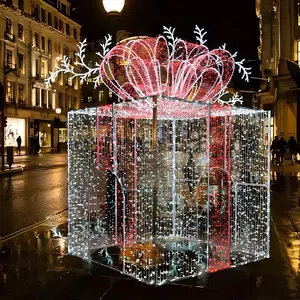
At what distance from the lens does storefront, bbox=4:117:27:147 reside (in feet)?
139

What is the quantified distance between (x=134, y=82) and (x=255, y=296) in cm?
500

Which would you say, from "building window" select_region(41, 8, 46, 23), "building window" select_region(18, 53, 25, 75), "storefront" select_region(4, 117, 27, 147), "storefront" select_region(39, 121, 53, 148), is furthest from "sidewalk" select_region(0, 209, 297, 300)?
"building window" select_region(41, 8, 46, 23)

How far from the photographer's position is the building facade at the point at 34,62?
43000 mm

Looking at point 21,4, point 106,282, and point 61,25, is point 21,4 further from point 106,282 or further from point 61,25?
point 106,282

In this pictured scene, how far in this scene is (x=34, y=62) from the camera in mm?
48156

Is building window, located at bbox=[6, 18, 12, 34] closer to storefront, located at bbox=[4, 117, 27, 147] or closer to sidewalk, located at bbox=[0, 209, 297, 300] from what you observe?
storefront, located at bbox=[4, 117, 27, 147]

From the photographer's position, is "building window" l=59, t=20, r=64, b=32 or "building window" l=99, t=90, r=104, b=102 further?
"building window" l=99, t=90, r=104, b=102

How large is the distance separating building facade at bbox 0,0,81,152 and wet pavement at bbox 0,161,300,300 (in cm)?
3668

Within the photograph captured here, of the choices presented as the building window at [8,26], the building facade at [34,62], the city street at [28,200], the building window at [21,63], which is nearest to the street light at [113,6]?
the city street at [28,200]

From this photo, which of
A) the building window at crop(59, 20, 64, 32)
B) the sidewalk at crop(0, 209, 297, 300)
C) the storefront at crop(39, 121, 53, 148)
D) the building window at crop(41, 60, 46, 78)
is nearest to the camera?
the sidewalk at crop(0, 209, 297, 300)

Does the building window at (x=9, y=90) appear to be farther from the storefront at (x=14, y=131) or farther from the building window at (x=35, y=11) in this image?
the building window at (x=35, y=11)

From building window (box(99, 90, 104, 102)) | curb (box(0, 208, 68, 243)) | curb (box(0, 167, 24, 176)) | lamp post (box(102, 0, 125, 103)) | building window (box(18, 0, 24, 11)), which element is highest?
building window (box(18, 0, 24, 11))

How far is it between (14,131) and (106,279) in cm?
4137

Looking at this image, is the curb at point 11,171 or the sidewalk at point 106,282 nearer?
the sidewalk at point 106,282
